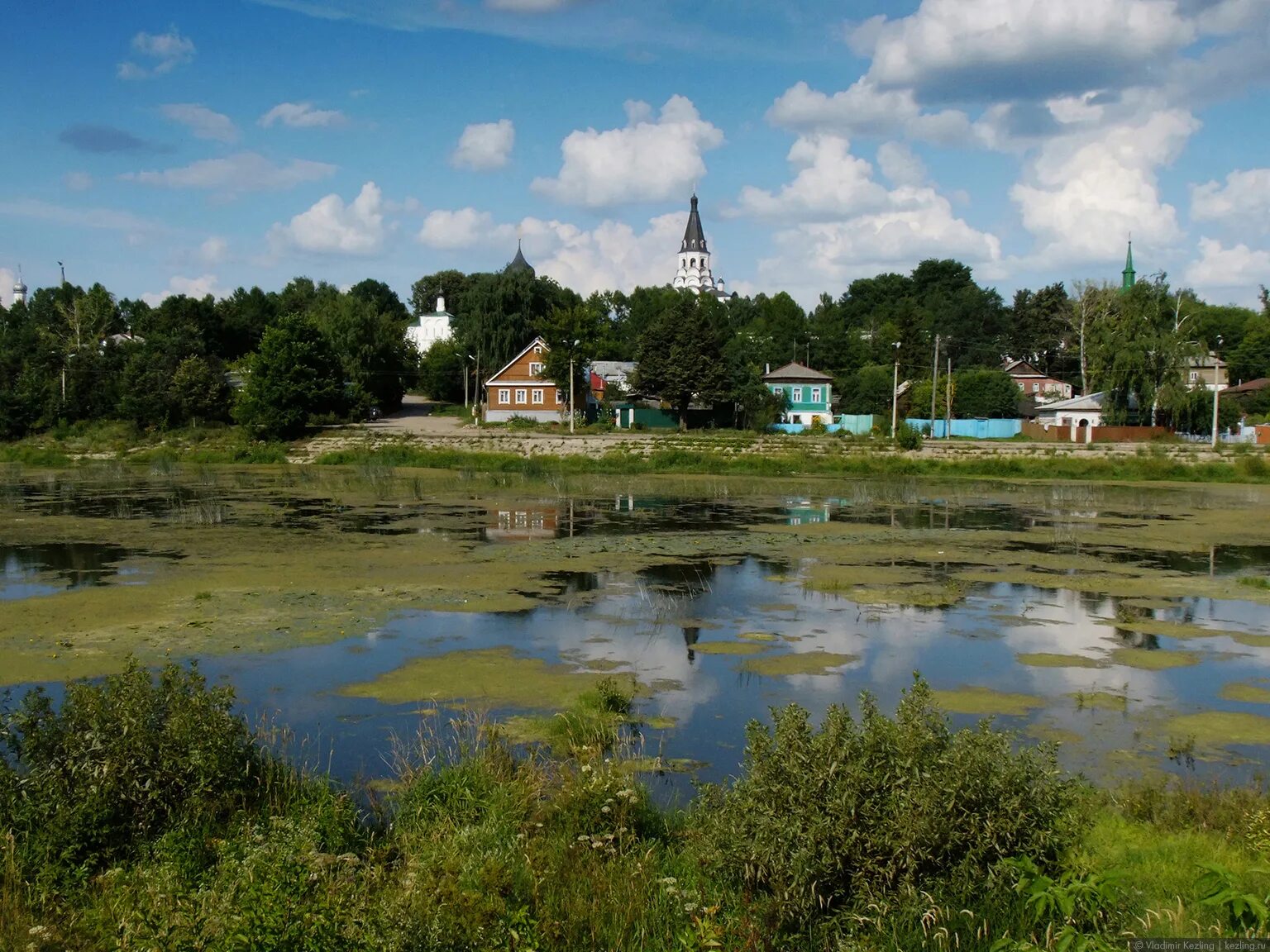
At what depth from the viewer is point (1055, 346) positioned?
280 ft

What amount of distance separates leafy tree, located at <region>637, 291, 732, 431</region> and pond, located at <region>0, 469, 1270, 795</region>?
30.2 metres

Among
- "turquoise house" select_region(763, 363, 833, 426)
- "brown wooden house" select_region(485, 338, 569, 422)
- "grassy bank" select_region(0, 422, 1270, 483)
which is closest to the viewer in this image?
"grassy bank" select_region(0, 422, 1270, 483)

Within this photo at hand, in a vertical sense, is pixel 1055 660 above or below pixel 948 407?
below

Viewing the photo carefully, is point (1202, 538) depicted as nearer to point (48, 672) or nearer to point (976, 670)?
point (976, 670)

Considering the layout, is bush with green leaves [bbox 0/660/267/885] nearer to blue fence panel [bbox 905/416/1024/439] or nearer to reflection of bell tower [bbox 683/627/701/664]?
reflection of bell tower [bbox 683/627/701/664]

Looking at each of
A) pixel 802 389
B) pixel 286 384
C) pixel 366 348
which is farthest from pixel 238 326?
pixel 802 389

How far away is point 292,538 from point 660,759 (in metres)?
14.6

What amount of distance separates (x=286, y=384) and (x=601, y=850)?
159 ft

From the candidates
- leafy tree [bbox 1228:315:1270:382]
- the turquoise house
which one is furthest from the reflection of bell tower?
leafy tree [bbox 1228:315:1270:382]

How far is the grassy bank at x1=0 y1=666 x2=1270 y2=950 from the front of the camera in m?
5.06

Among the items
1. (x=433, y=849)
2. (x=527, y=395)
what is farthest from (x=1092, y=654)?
(x=527, y=395)

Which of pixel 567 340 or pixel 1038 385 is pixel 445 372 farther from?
pixel 1038 385

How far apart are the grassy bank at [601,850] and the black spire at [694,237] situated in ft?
440

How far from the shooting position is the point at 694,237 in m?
138
